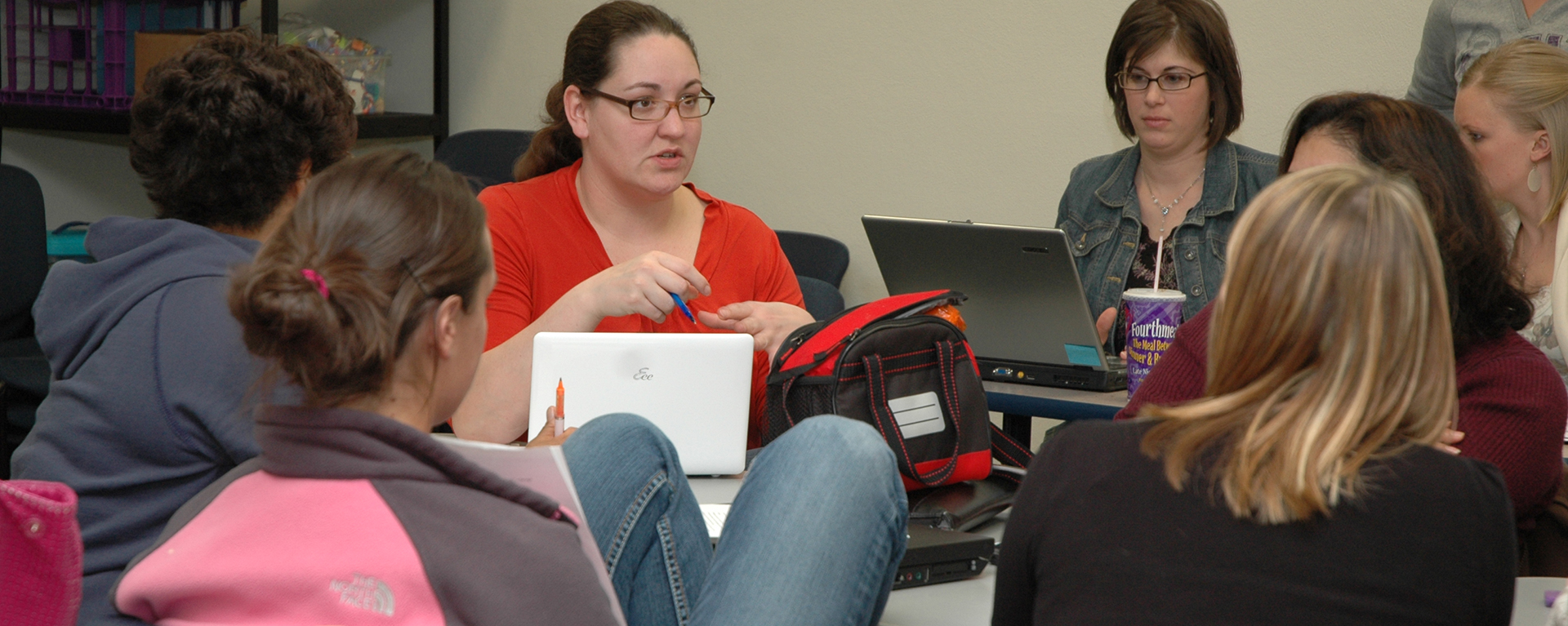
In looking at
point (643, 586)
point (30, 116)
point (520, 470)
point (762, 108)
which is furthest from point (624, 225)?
point (30, 116)

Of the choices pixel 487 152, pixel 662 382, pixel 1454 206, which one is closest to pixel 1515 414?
pixel 1454 206

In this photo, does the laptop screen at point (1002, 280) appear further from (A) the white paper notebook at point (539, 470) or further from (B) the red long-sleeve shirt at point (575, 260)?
(A) the white paper notebook at point (539, 470)

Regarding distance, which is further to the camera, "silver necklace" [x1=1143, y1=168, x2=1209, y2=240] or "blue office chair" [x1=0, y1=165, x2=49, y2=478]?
"blue office chair" [x1=0, y1=165, x2=49, y2=478]

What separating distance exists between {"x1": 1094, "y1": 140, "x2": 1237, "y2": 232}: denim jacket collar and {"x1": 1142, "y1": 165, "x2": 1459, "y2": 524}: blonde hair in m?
1.45

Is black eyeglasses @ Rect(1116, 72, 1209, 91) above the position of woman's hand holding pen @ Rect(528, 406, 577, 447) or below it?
above

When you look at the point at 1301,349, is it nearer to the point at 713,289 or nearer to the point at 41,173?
the point at 713,289

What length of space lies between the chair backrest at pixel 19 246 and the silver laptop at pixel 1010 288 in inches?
92.0

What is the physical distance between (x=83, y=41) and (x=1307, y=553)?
12.2ft

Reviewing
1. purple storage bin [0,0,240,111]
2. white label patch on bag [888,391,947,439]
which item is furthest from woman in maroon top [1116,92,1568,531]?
purple storage bin [0,0,240,111]

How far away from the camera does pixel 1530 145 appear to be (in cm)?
197

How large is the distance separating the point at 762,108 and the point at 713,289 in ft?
5.90

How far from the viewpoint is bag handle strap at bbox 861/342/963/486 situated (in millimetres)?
1474

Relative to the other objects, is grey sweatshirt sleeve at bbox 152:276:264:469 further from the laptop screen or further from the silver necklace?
the silver necklace

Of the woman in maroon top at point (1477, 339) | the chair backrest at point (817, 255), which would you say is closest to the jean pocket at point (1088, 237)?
the chair backrest at point (817, 255)
